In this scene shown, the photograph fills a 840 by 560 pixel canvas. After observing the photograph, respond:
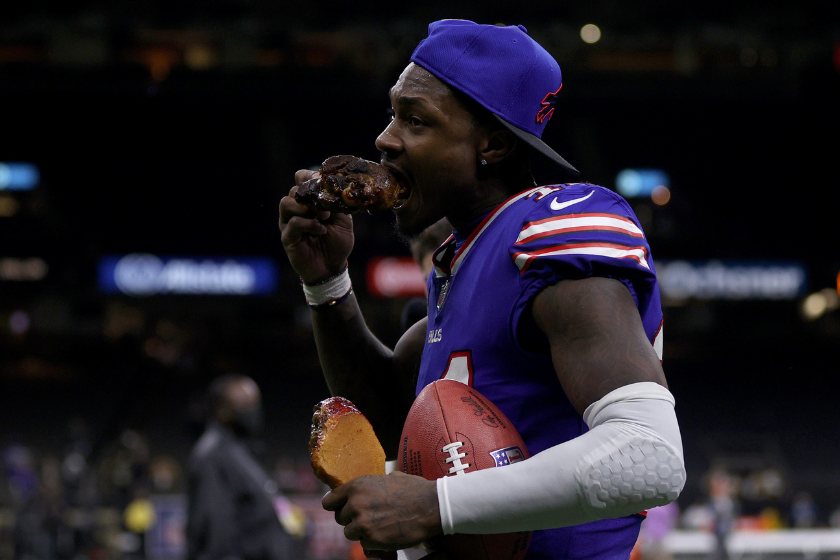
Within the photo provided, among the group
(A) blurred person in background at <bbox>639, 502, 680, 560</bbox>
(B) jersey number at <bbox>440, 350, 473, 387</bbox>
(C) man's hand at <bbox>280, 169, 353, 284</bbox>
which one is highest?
(C) man's hand at <bbox>280, 169, 353, 284</bbox>

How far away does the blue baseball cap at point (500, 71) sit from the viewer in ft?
5.12

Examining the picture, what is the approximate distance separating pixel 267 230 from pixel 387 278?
2603mm

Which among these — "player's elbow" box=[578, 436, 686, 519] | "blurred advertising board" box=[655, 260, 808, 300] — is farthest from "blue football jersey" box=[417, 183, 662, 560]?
"blurred advertising board" box=[655, 260, 808, 300]

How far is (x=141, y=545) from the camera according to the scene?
10602mm

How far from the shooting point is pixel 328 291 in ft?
6.59

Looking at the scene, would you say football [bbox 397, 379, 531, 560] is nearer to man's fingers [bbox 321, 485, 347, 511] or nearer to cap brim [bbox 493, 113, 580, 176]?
man's fingers [bbox 321, 485, 347, 511]

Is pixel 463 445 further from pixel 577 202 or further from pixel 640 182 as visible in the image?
pixel 640 182

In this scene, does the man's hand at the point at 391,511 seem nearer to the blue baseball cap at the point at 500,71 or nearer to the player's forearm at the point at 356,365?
the blue baseball cap at the point at 500,71

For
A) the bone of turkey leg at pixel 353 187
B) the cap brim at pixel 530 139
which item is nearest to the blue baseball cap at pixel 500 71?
the cap brim at pixel 530 139

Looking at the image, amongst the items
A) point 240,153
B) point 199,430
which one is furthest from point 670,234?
point 199,430

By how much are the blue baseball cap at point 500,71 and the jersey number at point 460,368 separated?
40 cm

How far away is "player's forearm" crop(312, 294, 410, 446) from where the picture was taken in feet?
6.66

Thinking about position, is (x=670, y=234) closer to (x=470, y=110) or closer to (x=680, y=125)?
Result: (x=680, y=125)

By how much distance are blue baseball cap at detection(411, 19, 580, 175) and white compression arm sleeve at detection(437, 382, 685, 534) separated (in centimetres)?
57
